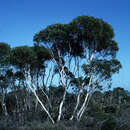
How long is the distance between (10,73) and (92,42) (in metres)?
9.32

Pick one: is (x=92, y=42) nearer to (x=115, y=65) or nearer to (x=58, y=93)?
(x=115, y=65)

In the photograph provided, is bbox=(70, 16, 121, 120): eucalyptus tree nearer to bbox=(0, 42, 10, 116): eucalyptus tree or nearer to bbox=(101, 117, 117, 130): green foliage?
bbox=(101, 117, 117, 130): green foliage

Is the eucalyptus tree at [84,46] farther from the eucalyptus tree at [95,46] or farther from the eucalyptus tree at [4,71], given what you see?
the eucalyptus tree at [4,71]

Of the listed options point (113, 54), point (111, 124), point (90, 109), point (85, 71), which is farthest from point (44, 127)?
point (90, 109)

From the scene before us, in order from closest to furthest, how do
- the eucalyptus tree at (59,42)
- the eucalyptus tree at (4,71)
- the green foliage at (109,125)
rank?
the green foliage at (109,125) < the eucalyptus tree at (59,42) < the eucalyptus tree at (4,71)

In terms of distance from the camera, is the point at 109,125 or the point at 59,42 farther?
the point at 59,42

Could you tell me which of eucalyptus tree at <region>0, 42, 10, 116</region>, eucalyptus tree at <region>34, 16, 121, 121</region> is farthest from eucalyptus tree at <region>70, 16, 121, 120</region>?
eucalyptus tree at <region>0, 42, 10, 116</region>

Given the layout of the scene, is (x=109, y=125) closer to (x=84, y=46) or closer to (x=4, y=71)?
(x=84, y=46)

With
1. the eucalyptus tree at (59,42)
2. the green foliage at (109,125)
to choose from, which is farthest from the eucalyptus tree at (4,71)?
the green foliage at (109,125)

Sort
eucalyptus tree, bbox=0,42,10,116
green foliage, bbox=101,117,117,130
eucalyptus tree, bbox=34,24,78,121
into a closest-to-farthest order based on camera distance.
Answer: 1. green foliage, bbox=101,117,117,130
2. eucalyptus tree, bbox=34,24,78,121
3. eucalyptus tree, bbox=0,42,10,116

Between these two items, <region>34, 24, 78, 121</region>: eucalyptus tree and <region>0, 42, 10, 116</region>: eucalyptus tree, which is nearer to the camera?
<region>34, 24, 78, 121</region>: eucalyptus tree

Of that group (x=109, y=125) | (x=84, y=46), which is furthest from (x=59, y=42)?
(x=109, y=125)

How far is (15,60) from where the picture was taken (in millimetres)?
11836

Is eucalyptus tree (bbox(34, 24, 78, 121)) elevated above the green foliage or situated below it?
above
